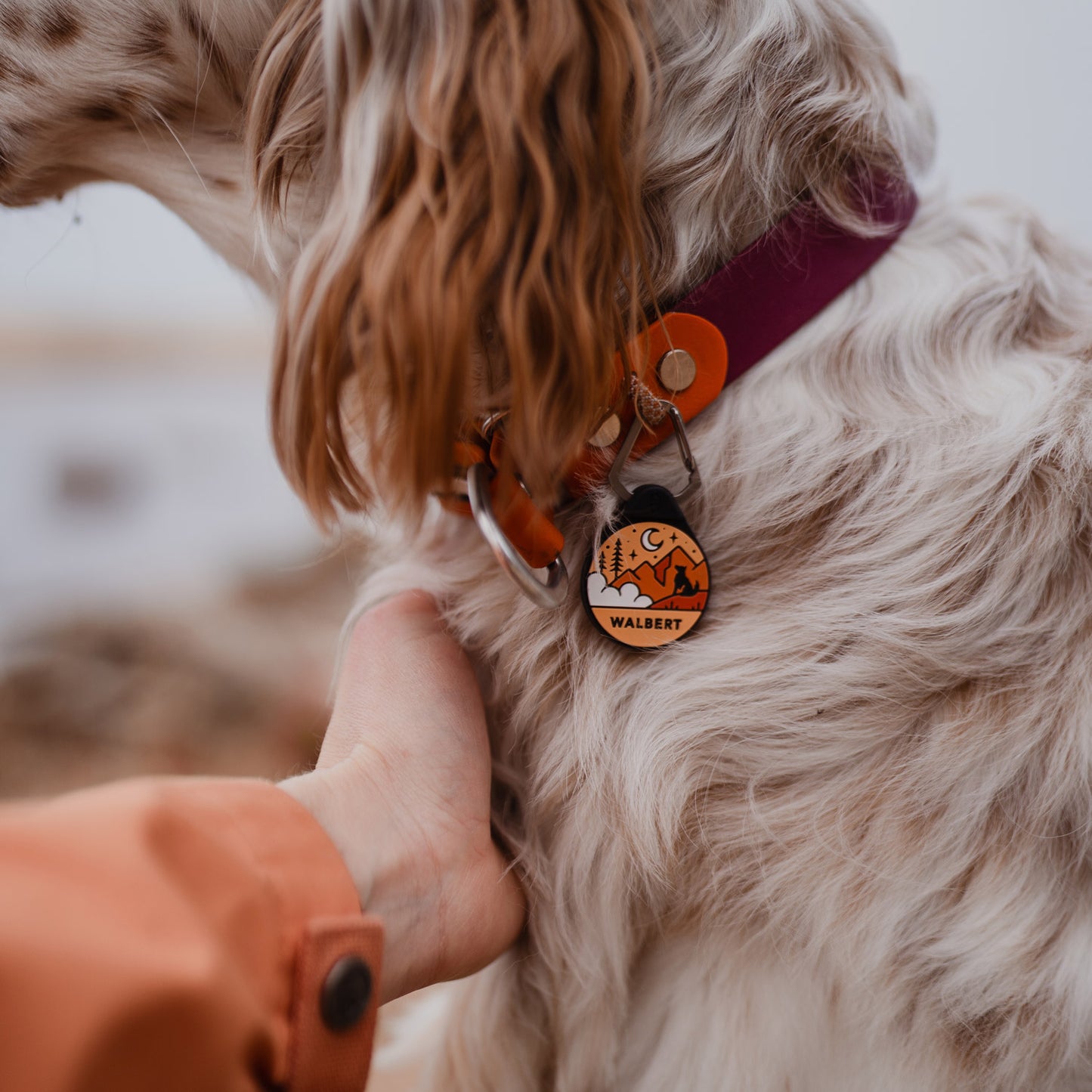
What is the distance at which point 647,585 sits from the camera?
0.69m

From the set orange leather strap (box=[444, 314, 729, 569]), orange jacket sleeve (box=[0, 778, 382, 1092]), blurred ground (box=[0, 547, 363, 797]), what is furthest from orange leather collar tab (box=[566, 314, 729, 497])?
blurred ground (box=[0, 547, 363, 797])

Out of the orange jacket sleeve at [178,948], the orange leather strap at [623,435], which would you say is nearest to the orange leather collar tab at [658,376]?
the orange leather strap at [623,435]

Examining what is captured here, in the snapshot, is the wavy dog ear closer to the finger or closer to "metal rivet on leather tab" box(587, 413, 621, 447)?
"metal rivet on leather tab" box(587, 413, 621, 447)

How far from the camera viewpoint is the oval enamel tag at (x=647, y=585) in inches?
26.9

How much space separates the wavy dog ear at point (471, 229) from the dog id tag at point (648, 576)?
0.08 meters

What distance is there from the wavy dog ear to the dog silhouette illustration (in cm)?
12

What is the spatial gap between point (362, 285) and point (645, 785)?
0.40m

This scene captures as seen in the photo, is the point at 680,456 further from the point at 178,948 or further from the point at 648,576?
the point at 178,948

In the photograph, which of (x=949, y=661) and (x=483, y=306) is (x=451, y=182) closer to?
(x=483, y=306)

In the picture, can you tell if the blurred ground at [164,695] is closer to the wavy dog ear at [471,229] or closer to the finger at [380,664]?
the finger at [380,664]

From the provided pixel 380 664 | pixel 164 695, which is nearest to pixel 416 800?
pixel 380 664

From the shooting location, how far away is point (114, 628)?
217 cm

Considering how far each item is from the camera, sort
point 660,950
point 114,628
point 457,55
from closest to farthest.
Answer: point 457,55, point 660,950, point 114,628

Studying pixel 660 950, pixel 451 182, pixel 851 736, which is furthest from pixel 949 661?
pixel 451 182
